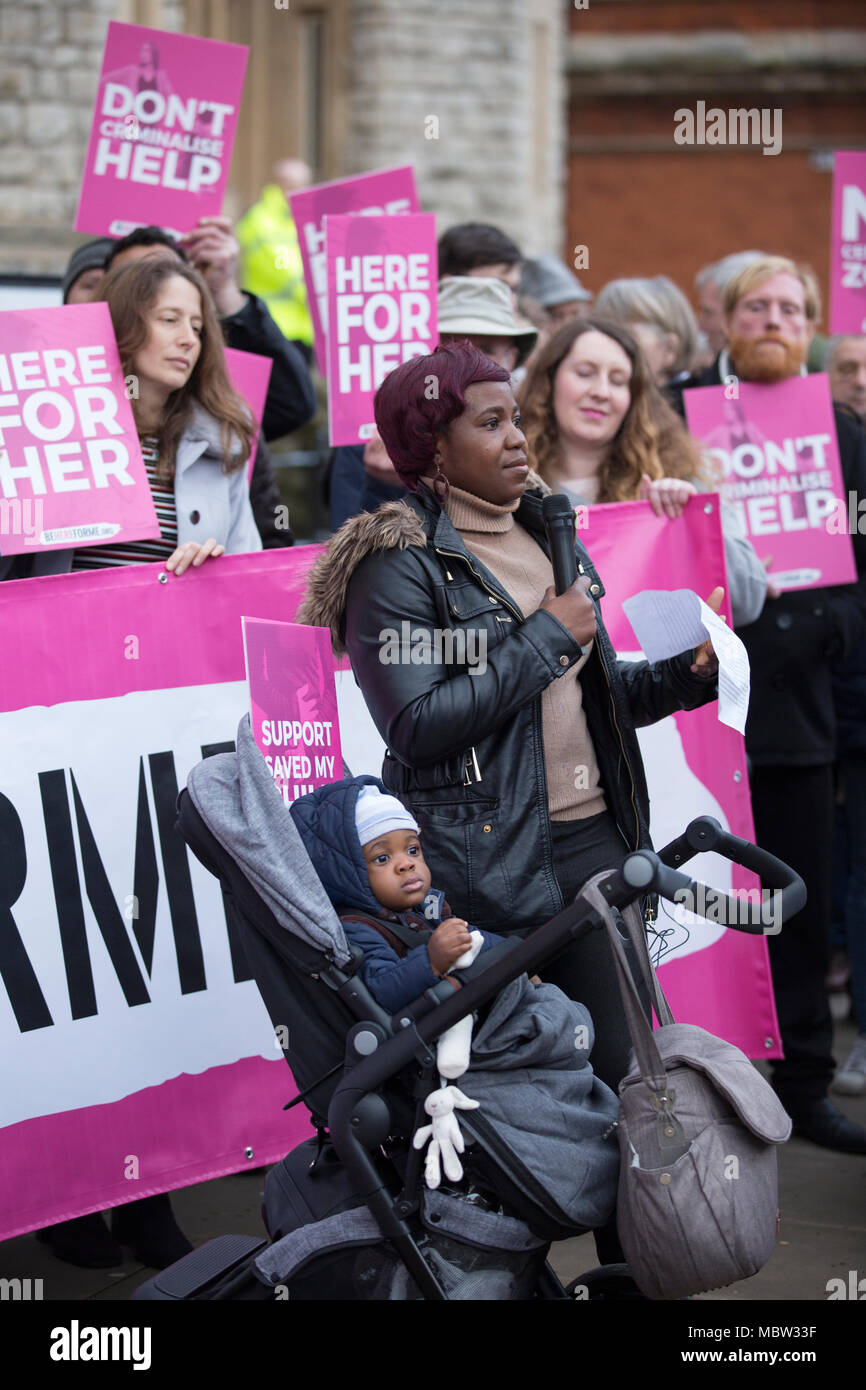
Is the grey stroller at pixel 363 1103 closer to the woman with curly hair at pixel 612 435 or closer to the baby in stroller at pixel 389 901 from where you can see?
the baby in stroller at pixel 389 901

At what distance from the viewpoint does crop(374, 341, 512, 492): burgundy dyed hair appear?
3.33 m

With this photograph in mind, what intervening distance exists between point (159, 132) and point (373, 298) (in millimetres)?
1076

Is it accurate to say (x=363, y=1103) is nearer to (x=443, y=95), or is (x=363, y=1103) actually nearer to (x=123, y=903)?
(x=123, y=903)

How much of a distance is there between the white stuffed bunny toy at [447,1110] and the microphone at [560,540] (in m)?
0.83

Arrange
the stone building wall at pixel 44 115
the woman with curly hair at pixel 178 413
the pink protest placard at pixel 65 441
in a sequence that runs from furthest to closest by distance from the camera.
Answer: the stone building wall at pixel 44 115, the woman with curly hair at pixel 178 413, the pink protest placard at pixel 65 441

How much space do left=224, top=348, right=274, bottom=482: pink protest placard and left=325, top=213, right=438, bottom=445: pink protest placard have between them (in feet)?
0.77

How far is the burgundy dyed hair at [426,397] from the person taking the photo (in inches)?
131

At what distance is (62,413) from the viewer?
4.45 meters

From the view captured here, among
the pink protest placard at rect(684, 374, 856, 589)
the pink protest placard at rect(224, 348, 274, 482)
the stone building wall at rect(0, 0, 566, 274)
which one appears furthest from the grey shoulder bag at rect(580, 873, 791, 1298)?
the stone building wall at rect(0, 0, 566, 274)

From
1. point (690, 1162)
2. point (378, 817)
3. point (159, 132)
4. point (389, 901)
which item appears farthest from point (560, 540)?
point (159, 132)

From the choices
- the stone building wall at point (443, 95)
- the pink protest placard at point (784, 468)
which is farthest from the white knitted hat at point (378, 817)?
the stone building wall at point (443, 95)

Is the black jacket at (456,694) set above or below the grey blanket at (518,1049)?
above
